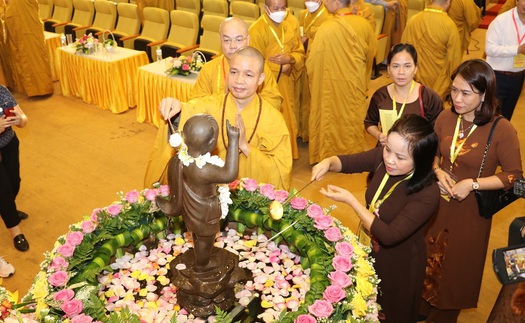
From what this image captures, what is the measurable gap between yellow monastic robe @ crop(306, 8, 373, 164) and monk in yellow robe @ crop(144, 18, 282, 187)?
1.05 metres

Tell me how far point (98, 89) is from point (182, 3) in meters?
2.50

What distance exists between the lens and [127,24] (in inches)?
295

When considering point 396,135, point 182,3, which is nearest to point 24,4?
point 182,3

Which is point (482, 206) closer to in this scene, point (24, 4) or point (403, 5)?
point (403, 5)

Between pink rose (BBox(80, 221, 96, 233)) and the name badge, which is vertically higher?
the name badge

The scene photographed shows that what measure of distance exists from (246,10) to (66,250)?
553 centimetres

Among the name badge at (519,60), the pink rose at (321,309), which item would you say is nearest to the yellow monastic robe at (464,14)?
the name badge at (519,60)

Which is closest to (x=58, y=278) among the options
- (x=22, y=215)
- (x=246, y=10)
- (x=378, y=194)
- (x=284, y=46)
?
(x=378, y=194)

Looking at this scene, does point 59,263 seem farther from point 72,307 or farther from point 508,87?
point 508,87

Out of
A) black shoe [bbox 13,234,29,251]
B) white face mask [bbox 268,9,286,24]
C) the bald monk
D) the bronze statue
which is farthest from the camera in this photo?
white face mask [bbox 268,9,286,24]

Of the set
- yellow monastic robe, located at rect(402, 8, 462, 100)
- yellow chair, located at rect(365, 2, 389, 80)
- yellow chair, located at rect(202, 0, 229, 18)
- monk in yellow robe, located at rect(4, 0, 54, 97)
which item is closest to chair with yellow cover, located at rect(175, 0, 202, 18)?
yellow chair, located at rect(202, 0, 229, 18)

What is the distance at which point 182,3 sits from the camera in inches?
311

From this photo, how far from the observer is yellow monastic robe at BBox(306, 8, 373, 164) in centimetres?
425

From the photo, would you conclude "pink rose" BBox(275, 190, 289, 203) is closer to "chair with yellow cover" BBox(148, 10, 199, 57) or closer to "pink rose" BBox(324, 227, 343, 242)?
"pink rose" BBox(324, 227, 343, 242)
